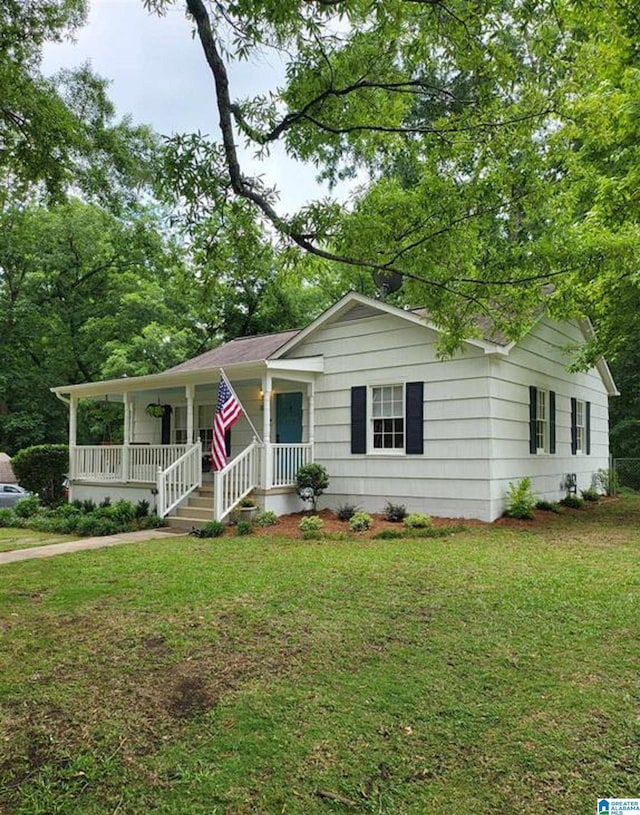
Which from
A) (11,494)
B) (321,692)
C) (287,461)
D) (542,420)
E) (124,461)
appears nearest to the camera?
(321,692)

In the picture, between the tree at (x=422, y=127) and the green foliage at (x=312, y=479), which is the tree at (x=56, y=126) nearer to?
the tree at (x=422, y=127)

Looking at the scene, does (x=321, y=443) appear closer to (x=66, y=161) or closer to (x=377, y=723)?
(x=66, y=161)

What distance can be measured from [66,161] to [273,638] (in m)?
5.79

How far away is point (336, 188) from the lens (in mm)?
19641

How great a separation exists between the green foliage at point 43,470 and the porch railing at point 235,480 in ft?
25.0

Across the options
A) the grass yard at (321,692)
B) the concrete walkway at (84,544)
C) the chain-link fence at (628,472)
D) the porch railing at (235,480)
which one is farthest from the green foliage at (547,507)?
the chain-link fence at (628,472)

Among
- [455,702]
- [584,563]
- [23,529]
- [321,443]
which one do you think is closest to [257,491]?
[321,443]

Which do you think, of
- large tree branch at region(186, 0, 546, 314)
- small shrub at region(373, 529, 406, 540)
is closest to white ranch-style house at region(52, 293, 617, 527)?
small shrub at region(373, 529, 406, 540)

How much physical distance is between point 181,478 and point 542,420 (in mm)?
7985

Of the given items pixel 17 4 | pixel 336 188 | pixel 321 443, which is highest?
pixel 336 188

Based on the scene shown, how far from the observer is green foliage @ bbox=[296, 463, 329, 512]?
11172 millimetres

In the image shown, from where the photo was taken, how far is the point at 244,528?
31.7 ft

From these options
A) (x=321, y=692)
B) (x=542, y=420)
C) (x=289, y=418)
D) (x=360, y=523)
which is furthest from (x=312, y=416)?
(x=321, y=692)

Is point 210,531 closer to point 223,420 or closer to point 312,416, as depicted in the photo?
point 223,420
